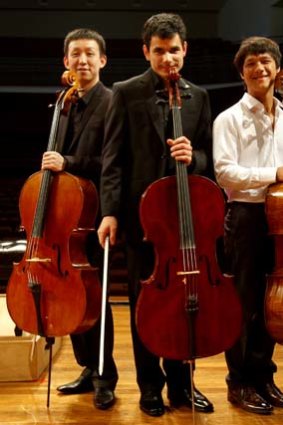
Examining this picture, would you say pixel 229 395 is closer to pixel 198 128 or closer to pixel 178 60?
pixel 198 128

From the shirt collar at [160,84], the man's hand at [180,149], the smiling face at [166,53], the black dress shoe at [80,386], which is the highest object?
the smiling face at [166,53]

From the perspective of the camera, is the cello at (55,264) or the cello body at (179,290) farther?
the cello at (55,264)

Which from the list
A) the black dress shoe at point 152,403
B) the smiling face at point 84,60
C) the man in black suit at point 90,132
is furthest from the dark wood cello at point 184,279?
the smiling face at point 84,60

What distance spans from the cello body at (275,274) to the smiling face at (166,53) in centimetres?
57

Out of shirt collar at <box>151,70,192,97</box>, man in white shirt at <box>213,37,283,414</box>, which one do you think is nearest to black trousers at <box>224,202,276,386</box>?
man in white shirt at <box>213,37,283,414</box>

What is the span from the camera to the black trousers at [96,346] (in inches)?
91.7

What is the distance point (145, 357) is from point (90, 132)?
922 millimetres

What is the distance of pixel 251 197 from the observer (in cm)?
217

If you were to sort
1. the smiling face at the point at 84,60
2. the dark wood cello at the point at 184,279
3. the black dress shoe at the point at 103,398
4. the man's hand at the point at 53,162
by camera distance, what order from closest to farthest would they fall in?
the dark wood cello at the point at 184,279 → the man's hand at the point at 53,162 → the black dress shoe at the point at 103,398 → the smiling face at the point at 84,60

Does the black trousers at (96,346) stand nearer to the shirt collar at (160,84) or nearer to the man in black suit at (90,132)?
the man in black suit at (90,132)

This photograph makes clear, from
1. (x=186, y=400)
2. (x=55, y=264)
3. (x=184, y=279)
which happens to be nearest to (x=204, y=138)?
(x=184, y=279)

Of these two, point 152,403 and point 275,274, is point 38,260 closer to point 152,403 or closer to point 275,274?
point 152,403

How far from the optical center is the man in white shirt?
2.16m

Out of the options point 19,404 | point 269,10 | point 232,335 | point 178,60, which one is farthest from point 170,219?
point 269,10
